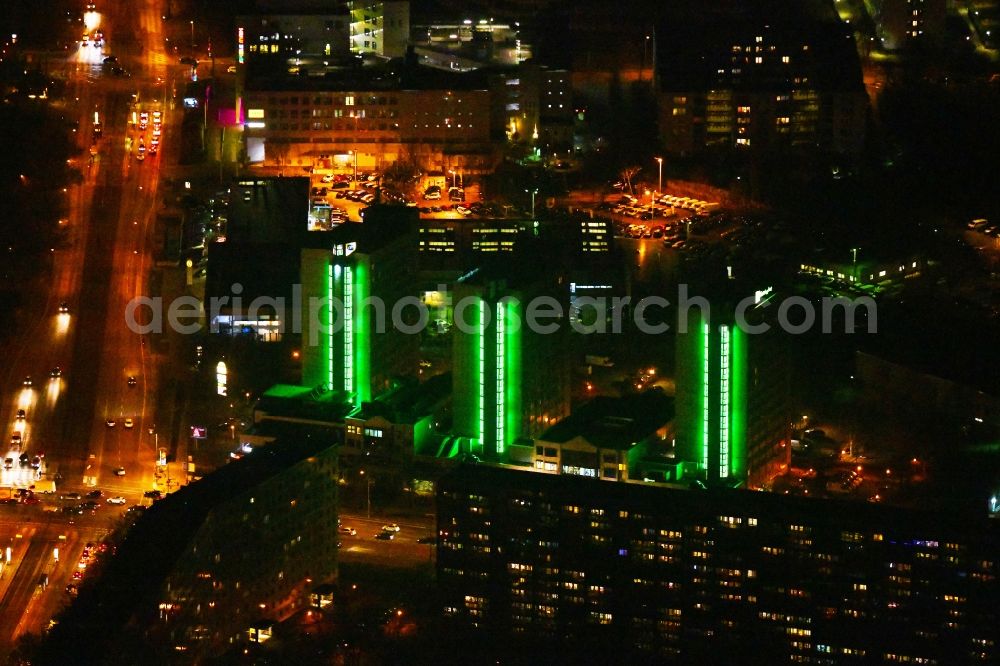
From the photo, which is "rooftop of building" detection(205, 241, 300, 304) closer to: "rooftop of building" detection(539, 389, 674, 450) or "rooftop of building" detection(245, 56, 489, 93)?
"rooftop of building" detection(539, 389, 674, 450)

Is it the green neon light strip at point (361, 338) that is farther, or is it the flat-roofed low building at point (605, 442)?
the green neon light strip at point (361, 338)

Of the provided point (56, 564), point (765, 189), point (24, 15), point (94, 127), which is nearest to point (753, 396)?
point (56, 564)

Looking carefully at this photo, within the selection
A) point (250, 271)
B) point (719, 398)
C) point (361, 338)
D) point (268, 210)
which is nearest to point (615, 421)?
point (719, 398)

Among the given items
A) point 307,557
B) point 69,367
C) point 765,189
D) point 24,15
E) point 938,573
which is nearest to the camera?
point 938,573

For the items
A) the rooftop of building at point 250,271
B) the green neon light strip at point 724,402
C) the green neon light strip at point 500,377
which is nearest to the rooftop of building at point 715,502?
the green neon light strip at point 724,402

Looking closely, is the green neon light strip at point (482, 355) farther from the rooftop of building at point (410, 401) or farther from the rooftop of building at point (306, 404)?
the rooftop of building at point (306, 404)

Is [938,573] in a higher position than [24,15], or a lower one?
lower

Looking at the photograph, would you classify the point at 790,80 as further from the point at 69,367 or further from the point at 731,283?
the point at 69,367

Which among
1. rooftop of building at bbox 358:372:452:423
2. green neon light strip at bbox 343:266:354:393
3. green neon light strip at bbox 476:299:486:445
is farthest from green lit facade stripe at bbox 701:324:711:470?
green neon light strip at bbox 343:266:354:393
